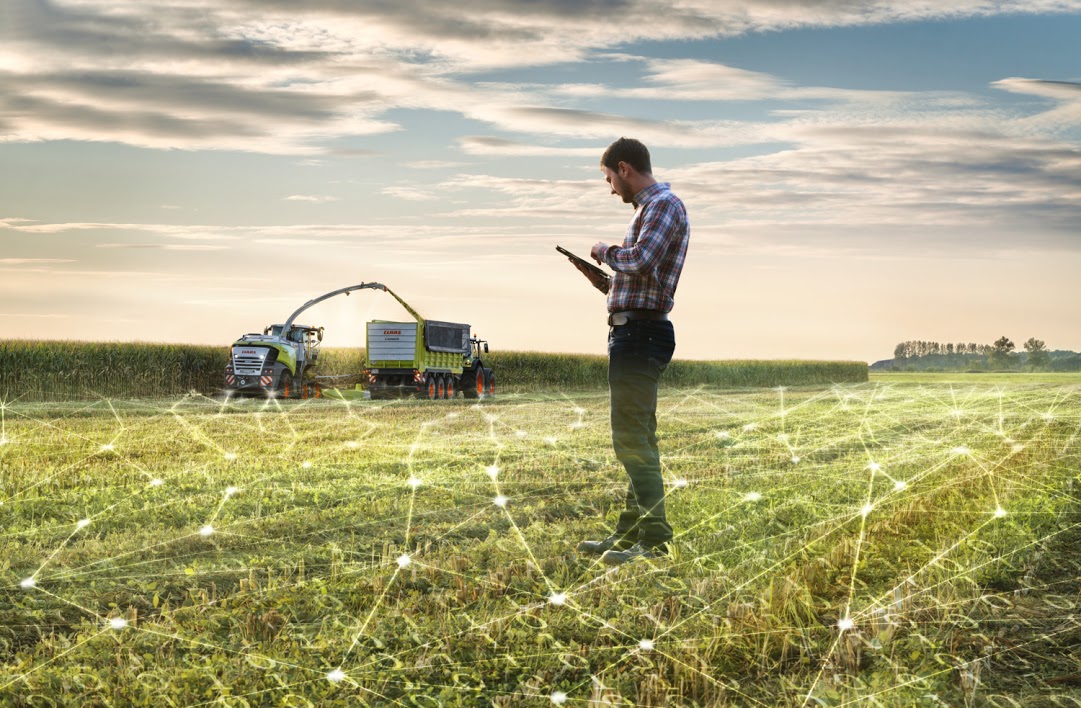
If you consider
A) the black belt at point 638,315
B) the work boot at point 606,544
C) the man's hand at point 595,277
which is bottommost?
the work boot at point 606,544

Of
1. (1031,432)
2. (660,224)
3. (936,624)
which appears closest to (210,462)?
(660,224)

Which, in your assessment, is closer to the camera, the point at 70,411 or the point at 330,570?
the point at 330,570

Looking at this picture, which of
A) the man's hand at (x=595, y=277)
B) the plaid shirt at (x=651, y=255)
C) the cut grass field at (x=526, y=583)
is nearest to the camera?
the cut grass field at (x=526, y=583)

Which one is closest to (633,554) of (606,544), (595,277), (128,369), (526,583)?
(606,544)

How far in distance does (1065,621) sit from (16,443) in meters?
13.1

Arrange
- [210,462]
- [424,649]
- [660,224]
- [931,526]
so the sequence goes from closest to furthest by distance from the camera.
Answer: [424,649] → [660,224] → [931,526] → [210,462]

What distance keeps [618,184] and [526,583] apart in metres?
2.56

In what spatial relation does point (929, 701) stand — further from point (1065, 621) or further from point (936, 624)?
point (1065, 621)

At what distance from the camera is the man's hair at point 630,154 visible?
6160 mm

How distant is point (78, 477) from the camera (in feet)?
33.5

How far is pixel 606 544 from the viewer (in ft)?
21.0

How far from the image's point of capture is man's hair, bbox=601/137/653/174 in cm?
616

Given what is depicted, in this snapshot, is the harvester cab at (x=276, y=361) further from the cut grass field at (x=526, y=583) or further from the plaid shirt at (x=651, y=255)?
the plaid shirt at (x=651, y=255)

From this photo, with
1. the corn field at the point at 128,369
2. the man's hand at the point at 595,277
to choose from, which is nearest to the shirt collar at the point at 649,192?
the man's hand at the point at 595,277
